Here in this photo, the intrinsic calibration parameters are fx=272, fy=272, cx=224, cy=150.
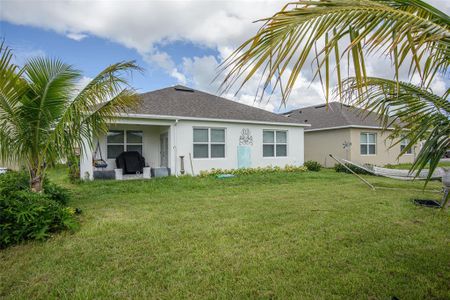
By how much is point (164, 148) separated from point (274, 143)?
605 cm

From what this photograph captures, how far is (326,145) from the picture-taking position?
19.5 m

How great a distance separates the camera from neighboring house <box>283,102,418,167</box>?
17969 mm

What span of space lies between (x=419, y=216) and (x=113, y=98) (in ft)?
24.2

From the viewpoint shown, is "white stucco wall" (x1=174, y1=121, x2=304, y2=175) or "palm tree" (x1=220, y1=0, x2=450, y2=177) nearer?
"palm tree" (x1=220, y1=0, x2=450, y2=177)

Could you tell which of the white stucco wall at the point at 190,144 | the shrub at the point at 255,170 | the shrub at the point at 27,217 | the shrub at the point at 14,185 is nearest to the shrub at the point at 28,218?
the shrub at the point at 27,217

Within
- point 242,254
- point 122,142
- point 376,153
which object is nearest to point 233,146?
point 122,142

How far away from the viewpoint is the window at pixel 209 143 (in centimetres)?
1308

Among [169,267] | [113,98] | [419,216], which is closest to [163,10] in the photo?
[113,98]

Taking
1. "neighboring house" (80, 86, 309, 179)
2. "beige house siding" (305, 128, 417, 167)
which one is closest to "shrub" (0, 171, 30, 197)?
"neighboring house" (80, 86, 309, 179)

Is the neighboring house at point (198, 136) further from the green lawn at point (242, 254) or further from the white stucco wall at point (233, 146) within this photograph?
the green lawn at point (242, 254)

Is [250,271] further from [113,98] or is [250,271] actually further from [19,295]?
[113,98]

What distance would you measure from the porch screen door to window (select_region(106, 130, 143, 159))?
3.44 feet

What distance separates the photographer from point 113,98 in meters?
6.55

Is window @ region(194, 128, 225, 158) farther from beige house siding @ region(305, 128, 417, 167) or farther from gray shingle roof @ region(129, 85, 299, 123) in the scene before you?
beige house siding @ region(305, 128, 417, 167)
